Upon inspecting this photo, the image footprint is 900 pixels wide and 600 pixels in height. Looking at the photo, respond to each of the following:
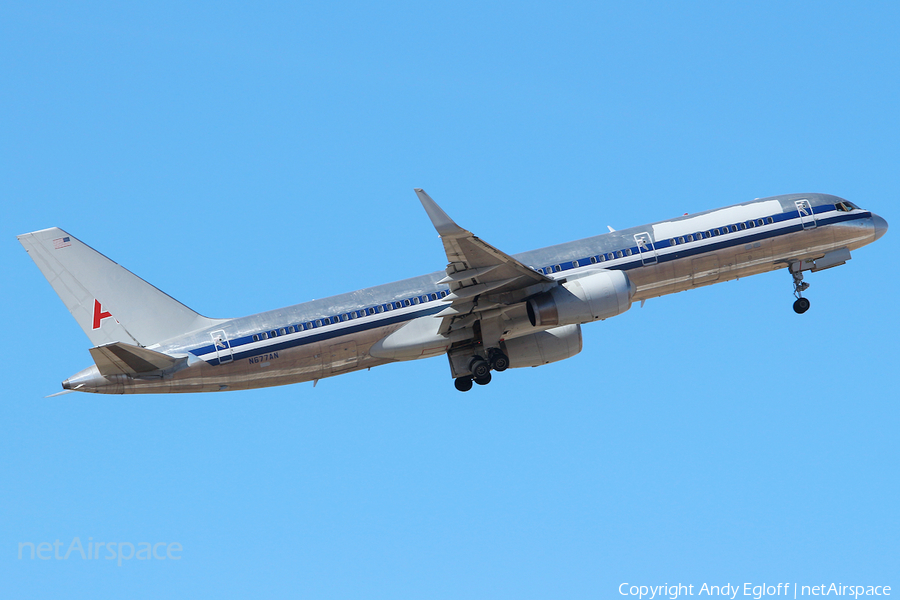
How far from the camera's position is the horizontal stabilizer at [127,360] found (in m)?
35.0

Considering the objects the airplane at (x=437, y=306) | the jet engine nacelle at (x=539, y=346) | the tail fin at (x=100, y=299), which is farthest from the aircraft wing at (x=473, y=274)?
the tail fin at (x=100, y=299)

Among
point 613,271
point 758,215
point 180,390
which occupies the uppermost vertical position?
point 758,215

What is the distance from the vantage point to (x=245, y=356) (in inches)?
1474

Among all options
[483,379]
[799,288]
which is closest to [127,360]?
[483,379]

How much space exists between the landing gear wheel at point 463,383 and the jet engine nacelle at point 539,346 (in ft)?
6.71

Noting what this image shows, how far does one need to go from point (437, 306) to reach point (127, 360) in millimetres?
12362

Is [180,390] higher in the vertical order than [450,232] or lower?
lower

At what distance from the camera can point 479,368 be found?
4072cm

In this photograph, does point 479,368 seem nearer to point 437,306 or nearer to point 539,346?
point 539,346

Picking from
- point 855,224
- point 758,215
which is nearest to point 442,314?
point 758,215

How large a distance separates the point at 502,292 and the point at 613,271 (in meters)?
4.52

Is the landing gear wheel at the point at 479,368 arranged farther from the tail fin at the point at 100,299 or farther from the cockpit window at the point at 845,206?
the cockpit window at the point at 845,206

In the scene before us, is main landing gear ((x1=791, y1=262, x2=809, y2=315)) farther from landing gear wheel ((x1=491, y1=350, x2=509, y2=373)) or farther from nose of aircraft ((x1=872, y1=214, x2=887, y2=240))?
landing gear wheel ((x1=491, y1=350, x2=509, y2=373))

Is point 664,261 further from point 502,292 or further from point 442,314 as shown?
point 442,314
